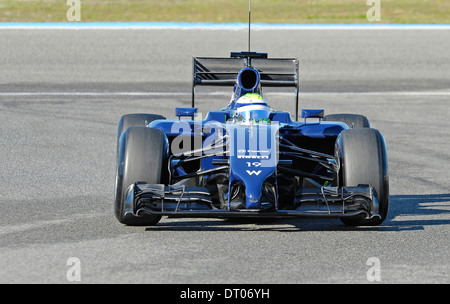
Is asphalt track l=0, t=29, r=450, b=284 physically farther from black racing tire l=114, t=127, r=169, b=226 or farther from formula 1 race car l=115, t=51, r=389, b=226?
formula 1 race car l=115, t=51, r=389, b=226

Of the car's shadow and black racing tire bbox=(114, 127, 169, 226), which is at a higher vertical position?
black racing tire bbox=(114, 127, 169, 226)

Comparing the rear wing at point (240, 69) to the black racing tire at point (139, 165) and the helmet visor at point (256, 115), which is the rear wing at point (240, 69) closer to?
the helmet visor at point (256, 115)

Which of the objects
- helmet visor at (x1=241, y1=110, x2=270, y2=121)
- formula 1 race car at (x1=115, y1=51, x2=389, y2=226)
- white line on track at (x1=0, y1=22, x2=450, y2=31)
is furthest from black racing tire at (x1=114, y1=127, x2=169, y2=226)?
white line on track at (x1=0, y1=22, x2=450, y2=31)

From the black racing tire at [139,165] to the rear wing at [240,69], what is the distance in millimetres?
2073

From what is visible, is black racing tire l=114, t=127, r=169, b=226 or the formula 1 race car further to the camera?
black racing tire l=114, t=127, r=169, b=226

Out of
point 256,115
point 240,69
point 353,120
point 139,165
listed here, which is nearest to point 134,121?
point 240,69

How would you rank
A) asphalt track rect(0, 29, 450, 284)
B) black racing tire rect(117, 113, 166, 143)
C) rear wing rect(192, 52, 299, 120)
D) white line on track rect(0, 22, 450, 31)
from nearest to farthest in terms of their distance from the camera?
asphalt track rect(0, 29, 450, 284) → black racing tire rect(117, 113, 166, 143) → rear wing rect(192, 52, 299, 120) → white line on track rect(0, 22, 450, 31)

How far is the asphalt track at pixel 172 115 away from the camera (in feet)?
22.0

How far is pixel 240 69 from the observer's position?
10.0 metres

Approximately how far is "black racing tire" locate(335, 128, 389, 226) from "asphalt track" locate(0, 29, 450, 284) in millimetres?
200

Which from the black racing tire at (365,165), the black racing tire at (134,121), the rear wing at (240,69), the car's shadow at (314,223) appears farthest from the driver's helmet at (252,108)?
the rear wing at (240,69)

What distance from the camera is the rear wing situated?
9945 mm

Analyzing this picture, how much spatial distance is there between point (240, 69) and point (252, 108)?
1514 mm
